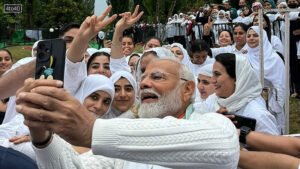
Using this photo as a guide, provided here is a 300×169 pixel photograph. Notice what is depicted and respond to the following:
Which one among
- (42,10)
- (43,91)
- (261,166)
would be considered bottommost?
(261,166)

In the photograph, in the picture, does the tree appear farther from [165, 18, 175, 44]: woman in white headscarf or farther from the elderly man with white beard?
the elderly man with white beard

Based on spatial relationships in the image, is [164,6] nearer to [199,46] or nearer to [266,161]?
[199,46]

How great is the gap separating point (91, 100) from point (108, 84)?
0.63ft

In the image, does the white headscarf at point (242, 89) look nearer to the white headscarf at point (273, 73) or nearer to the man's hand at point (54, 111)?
the white headscarf at point (273, 73)

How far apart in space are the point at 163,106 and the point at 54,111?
140cm

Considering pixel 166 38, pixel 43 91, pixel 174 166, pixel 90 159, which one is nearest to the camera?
pixel 43 91

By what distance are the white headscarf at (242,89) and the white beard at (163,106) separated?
104 cm

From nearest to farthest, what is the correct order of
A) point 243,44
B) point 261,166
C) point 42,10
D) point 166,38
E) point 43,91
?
point 43,91, point 261,166, point 243,44, point 166,38, point 42,10

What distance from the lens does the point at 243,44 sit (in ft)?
22.3

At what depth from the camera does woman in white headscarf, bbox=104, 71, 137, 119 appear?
348cm

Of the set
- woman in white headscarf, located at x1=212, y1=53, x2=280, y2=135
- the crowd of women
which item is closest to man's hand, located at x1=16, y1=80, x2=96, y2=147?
the crowd of women

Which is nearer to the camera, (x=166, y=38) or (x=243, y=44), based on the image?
(x=243, y=44)

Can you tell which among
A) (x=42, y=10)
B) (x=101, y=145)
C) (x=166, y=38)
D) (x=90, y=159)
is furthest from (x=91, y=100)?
(x=42, y=10)

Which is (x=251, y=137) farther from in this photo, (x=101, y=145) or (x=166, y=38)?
(x=166, y=38)
